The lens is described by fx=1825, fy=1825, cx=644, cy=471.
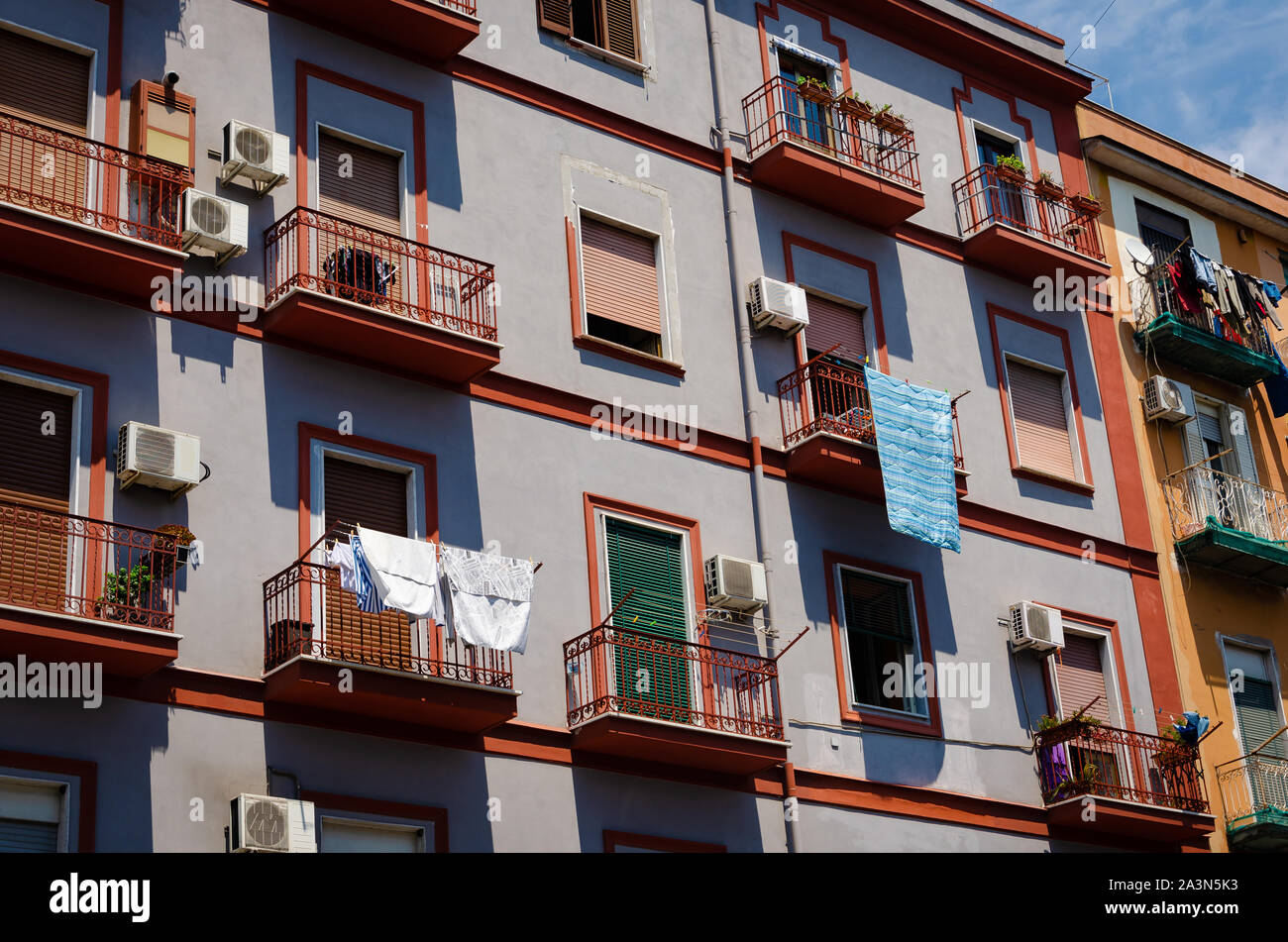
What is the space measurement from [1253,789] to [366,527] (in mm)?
12897

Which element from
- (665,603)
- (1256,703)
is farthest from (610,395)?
(1256,703)

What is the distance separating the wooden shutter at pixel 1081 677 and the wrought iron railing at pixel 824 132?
6476 millimetres

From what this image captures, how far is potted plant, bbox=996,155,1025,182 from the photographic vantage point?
2538cm

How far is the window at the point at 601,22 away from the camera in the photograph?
22375mm

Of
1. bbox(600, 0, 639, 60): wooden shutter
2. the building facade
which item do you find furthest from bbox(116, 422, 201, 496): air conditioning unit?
bbox(600, 0, 639, 60): wooden shutter

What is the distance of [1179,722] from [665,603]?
308 inches

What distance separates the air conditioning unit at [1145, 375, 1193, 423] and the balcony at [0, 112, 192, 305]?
14.6m

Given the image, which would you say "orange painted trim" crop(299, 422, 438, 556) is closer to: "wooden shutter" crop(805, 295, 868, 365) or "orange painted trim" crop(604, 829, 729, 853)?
"orange painted trim" crop(604, 829, 729, 853)

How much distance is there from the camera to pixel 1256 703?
25.5m

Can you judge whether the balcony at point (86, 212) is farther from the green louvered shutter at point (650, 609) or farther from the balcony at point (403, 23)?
the green louvered shutter at point (650, 609)

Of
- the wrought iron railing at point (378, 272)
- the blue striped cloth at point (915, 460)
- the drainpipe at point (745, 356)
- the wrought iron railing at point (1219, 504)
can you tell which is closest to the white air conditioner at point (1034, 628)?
the blue striped cloth at point (915, 460)
